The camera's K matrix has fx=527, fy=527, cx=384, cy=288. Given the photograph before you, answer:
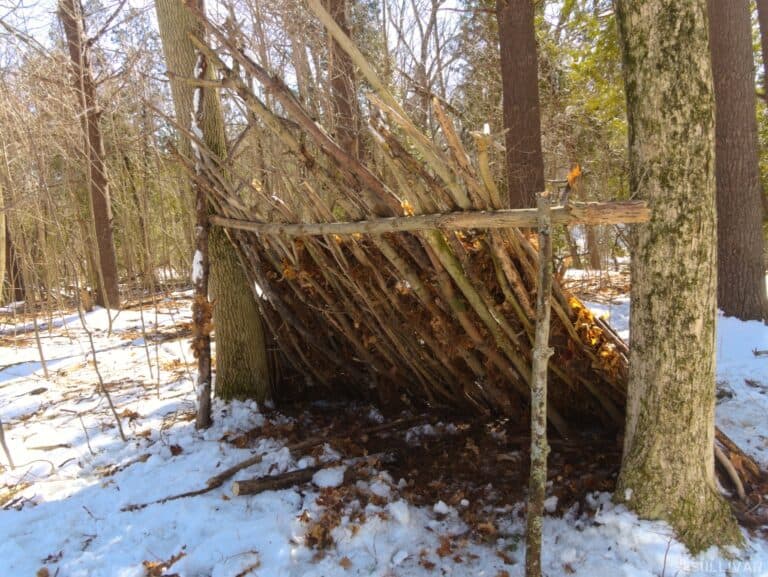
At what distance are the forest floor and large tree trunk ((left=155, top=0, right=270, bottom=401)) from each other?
0.28 meters

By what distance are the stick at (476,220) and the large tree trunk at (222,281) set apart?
0.60 metres

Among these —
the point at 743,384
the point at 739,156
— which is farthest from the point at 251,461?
the point at 739,156

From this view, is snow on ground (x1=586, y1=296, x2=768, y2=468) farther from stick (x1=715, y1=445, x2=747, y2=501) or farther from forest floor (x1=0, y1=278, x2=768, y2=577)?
stick (x1=715, y1=445, x2=747, y2=501)

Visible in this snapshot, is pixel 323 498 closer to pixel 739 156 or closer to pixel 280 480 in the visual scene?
pixel 280 480

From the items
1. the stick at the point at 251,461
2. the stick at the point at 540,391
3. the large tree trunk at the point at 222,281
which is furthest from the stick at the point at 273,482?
the stick at the point at 540,391

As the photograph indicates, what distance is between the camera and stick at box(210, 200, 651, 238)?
2135 millimetres

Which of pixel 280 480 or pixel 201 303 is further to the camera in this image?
pixel 201 303

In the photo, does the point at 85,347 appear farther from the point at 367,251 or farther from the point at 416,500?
the point at 416,500

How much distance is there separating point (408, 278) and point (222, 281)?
1.69m

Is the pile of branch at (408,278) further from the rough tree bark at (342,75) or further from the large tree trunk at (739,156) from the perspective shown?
the large tree trunk at (739,156)

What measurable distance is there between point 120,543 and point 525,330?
244 cm

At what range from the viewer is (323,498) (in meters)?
2.91

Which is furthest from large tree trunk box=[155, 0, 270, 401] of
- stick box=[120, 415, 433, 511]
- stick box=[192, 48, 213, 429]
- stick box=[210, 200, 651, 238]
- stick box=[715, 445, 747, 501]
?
stick box=[715, 445, 747, 501]

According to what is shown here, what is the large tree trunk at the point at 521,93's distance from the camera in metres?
6.50
